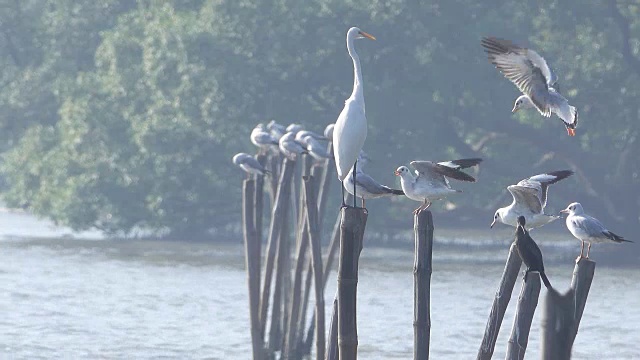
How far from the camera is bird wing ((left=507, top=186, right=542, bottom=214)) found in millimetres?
12883

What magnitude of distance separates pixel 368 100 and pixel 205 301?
12.6 metres

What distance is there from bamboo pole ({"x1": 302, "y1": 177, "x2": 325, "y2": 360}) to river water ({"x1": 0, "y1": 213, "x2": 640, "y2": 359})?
4.04 meters

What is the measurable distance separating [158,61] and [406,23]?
23.7 feet

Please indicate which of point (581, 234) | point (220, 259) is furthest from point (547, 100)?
point (220, 259)

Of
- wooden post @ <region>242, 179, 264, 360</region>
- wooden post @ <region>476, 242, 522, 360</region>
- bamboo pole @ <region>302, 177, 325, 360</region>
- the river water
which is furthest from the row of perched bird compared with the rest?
the river water

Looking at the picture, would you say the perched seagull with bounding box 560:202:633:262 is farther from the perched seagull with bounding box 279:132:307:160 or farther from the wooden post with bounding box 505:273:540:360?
the perched seagull with bounding box 279:132:307:160

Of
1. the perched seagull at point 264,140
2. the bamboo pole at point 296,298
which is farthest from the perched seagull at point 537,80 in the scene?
the perched seagull at point 264,140

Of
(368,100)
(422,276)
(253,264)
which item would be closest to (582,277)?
(422,276)

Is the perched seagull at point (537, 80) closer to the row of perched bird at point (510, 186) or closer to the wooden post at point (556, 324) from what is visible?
the row of perched bird at point (510, 186)

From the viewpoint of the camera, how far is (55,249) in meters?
43.1

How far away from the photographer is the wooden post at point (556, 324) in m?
6.88

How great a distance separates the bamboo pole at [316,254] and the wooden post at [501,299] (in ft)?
20.0

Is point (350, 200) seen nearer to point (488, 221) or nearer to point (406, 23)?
point (406, 23)

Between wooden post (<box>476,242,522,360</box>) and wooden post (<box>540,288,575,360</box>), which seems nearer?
wooden post (<box>540,288,575,360</box>)
